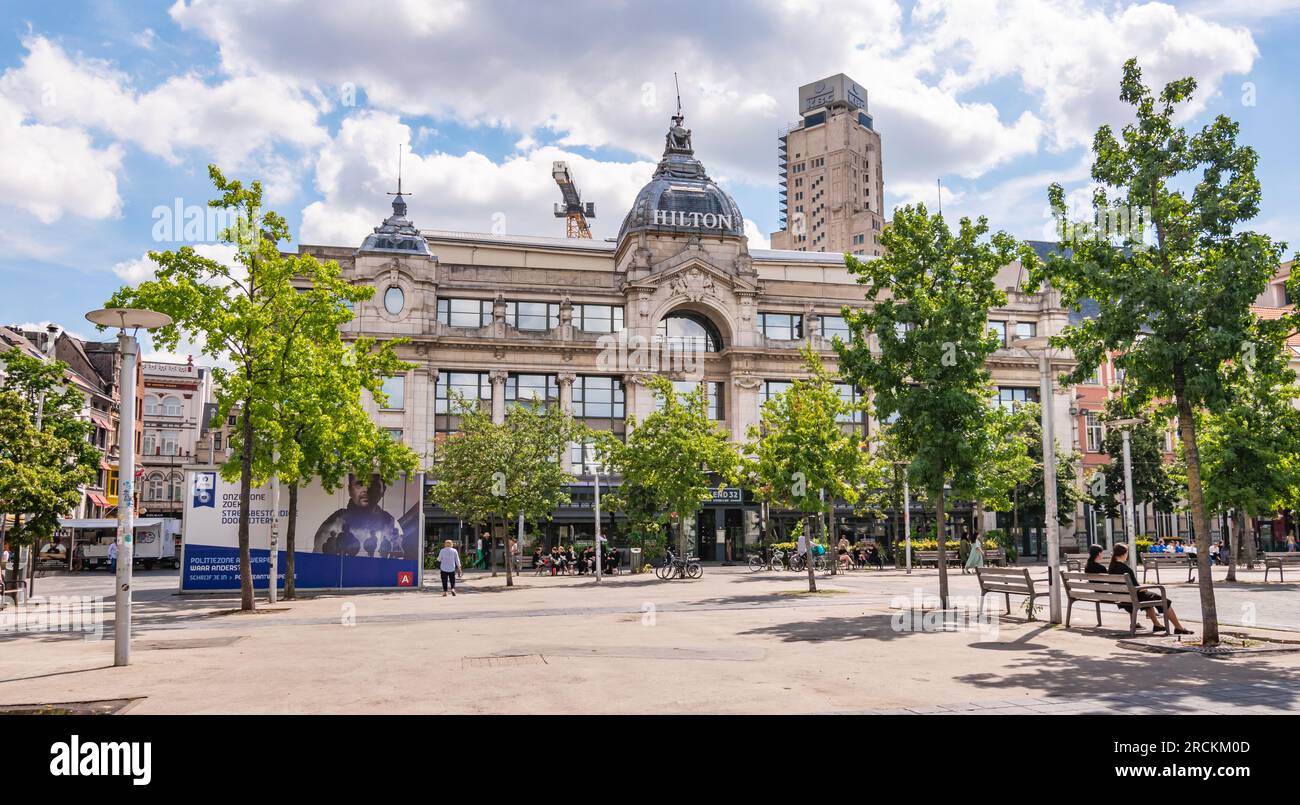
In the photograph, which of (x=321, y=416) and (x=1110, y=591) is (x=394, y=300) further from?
(x=1110, y=591)

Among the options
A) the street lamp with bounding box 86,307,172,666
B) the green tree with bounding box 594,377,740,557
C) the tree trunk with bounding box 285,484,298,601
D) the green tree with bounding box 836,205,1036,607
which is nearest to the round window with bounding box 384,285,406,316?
the green tree with bounding box 594,377,740,557

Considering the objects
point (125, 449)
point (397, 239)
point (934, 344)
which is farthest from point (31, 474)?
point (397, 239)

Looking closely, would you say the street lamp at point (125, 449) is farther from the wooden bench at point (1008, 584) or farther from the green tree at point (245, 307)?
the wooden bench at point (1008, 584)

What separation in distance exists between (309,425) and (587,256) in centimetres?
4050

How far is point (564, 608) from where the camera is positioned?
22.2 m

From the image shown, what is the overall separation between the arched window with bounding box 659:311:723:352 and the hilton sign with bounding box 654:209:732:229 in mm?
5506

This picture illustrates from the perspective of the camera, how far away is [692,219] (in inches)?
2274

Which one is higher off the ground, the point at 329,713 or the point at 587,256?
the point at 587,256

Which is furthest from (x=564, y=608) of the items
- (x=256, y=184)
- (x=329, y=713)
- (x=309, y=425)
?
(x=329, y=713)

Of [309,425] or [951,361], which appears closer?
[951,361]

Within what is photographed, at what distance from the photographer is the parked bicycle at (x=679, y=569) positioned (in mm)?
36469

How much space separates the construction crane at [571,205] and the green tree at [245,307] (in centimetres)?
8020
